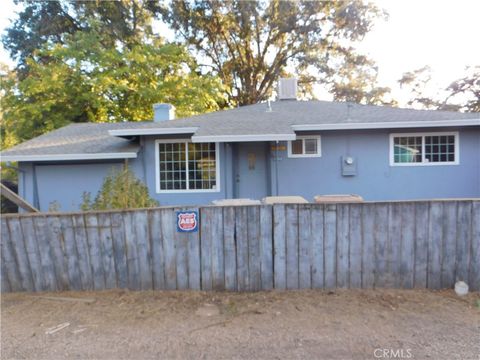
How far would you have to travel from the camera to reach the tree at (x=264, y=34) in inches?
823

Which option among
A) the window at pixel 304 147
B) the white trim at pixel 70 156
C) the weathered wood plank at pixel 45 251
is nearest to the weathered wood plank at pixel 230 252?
the weathered wood plank at pixel 45 251

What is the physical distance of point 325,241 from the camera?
386 centimetres

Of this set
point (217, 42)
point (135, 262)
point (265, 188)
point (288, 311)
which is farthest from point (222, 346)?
point (217, 42)

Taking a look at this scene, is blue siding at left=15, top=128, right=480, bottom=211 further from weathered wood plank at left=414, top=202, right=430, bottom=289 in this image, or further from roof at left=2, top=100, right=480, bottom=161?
weathered wood plank at left=414, top=202, right=430, bottom=289

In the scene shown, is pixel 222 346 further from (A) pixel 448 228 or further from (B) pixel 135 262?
(A) pixel 448 228

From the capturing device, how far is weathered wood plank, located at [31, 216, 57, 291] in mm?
3906

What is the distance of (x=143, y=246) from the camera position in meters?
3.91

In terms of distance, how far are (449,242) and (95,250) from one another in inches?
173

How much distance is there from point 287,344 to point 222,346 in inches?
23.0

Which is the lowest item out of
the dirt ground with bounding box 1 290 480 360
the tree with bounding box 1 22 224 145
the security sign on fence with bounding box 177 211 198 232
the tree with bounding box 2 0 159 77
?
the dirt ground with bounding box 1 290 480 360

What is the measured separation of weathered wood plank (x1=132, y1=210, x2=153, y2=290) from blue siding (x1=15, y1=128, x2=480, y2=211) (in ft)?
16.4

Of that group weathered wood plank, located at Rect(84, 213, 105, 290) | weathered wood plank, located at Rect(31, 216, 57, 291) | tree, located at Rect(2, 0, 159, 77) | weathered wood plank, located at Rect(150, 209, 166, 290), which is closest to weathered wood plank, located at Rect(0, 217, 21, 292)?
weathered wood plank, located at Rect(31, 216, 57, 291)

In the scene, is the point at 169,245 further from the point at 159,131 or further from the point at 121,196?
the point at 159,131

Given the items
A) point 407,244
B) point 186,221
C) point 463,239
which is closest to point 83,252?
point 186,221
